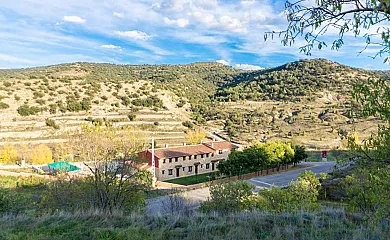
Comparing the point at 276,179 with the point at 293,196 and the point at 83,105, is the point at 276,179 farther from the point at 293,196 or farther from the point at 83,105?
the point at 83,105

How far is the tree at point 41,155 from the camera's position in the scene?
3834cm

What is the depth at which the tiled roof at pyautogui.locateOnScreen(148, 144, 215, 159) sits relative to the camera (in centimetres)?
3875

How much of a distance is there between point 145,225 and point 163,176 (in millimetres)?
31556

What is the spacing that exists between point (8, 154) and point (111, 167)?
102ft

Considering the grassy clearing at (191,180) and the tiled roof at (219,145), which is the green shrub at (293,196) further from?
the tiled roof at (219,145)

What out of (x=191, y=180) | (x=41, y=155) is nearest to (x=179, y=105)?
(x=191, y=180)

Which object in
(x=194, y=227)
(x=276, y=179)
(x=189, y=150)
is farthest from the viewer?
(x=189, y=150)

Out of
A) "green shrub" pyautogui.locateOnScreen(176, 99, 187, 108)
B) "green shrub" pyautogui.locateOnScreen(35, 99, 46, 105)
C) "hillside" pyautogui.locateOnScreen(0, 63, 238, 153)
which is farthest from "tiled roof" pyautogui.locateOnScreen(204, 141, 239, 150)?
"green shrub" pyautogui.locateOnScreen(35, 99, 46, 105)

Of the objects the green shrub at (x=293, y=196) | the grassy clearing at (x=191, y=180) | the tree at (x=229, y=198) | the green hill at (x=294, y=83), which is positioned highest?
the green hill at (x=294, y=83)

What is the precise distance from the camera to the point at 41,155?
126ft

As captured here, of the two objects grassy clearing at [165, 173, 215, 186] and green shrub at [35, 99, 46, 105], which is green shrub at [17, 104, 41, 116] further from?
grassy clearing at [165, 173, 215, 186]

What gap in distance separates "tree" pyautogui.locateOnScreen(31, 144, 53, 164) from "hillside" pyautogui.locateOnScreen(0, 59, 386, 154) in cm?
545

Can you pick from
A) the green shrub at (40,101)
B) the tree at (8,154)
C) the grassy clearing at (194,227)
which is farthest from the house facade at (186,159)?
the green shrub at (40,101)

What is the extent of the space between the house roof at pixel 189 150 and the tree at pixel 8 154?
61.5ft
